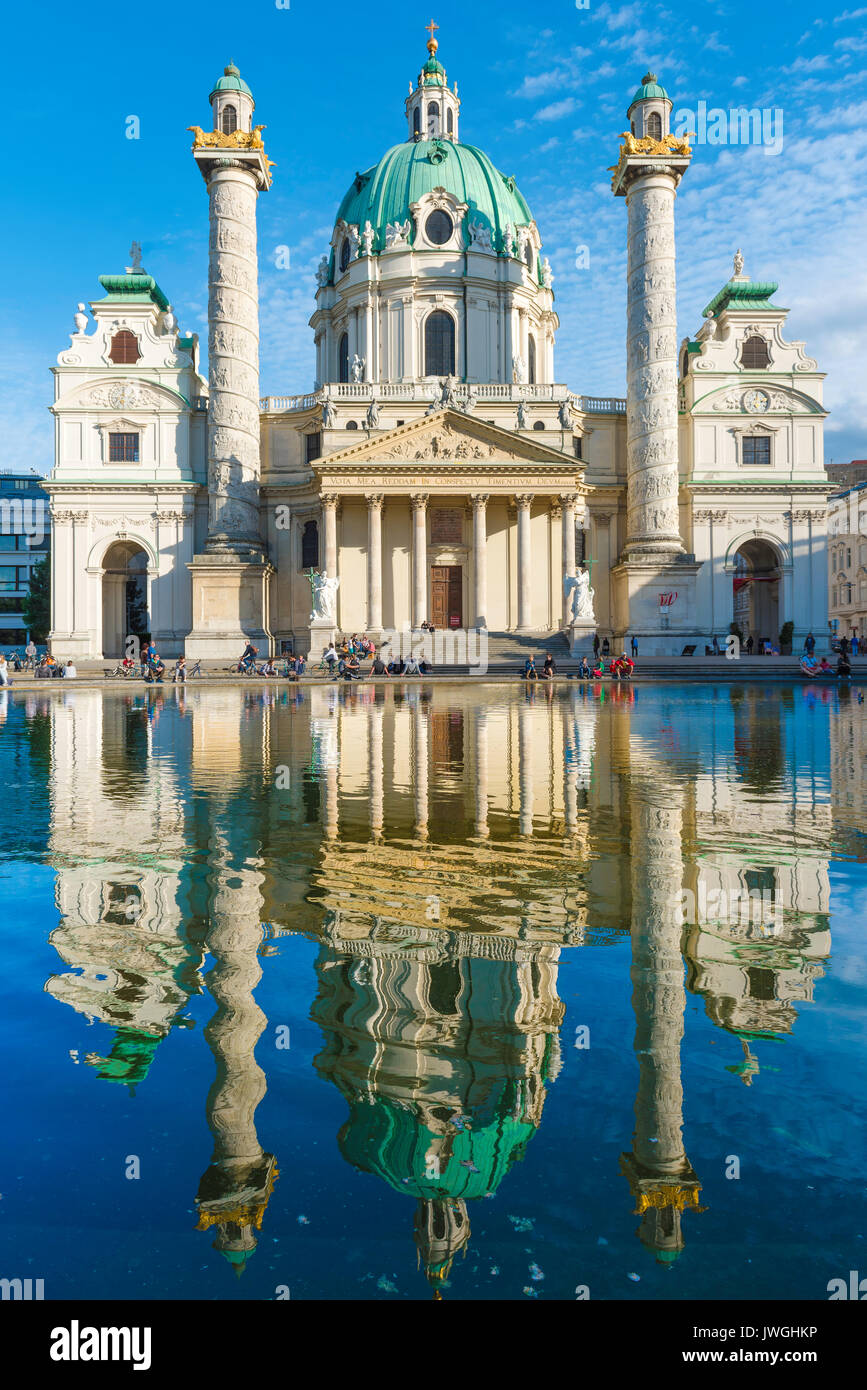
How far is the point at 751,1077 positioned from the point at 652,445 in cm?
4336

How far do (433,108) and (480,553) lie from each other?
31536 millimetres

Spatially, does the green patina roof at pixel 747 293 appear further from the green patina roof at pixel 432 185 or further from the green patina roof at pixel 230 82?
the green patina roof at pixel 230 82

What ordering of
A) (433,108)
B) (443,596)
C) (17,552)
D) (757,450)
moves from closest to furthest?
(443,596) → (757,450) → (433,108) → (17,552)

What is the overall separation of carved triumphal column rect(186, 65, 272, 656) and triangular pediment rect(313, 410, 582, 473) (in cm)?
469

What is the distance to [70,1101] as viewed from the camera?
8.47 feet

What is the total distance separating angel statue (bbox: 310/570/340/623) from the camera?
127 feet

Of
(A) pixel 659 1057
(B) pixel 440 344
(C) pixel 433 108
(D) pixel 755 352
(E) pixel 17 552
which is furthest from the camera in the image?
(E) pixel 17 552

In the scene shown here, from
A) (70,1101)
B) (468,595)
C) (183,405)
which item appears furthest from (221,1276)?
(183,405)

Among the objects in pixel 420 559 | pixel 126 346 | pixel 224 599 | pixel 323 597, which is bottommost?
pixel 323 597

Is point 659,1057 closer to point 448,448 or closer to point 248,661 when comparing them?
point 248,661

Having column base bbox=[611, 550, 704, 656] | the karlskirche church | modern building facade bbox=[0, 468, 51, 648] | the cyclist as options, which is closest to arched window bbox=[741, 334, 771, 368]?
the karlskirche church

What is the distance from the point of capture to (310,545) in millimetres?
47625

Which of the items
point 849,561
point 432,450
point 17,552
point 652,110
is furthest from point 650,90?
point 17,552

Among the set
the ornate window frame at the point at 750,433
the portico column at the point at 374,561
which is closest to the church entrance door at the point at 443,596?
the portico column at the point at 374,561
